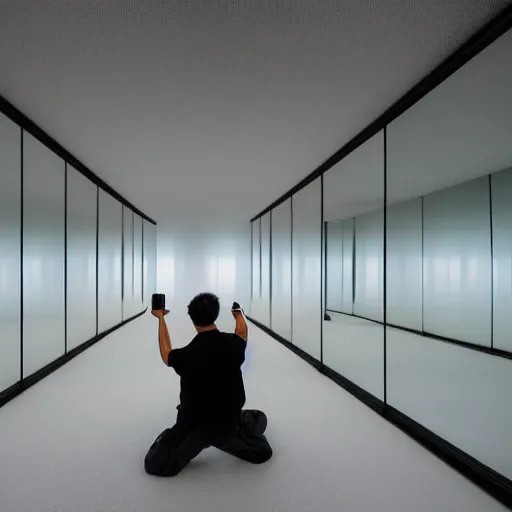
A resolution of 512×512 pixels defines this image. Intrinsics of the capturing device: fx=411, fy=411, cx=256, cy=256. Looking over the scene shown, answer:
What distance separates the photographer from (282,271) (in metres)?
8.73

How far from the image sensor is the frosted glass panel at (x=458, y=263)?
6.86 metres

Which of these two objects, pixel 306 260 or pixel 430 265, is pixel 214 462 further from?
pixel 430 265

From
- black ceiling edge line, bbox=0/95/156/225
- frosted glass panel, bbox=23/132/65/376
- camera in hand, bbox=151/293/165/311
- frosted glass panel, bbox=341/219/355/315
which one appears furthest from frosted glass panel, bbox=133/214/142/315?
camera in hand, bbox=151/293/165/311

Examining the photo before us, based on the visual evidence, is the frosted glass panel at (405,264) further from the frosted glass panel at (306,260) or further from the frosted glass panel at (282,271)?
the frosted glass panel at (282,271)

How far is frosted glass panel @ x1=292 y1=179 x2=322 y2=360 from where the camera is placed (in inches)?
274

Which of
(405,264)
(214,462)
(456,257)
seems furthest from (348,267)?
(214,462)

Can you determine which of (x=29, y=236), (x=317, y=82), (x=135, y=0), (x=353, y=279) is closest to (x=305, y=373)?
(x=317, y=82)

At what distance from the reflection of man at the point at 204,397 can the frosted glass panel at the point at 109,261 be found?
5692 mm

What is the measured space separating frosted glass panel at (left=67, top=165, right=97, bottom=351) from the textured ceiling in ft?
3.88

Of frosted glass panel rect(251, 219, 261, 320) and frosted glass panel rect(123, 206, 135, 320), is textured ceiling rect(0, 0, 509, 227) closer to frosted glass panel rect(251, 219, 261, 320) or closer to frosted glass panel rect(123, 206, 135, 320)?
frosted glass panel rect(123, 206, 135, 320)

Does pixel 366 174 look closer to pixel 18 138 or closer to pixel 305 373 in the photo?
pixel 305 373

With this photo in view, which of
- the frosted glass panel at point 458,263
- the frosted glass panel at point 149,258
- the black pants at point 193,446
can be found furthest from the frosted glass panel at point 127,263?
the black pants at point 193,446

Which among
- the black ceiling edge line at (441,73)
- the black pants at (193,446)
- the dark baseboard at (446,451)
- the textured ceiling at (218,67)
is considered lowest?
the dark baseboard at (446,451)

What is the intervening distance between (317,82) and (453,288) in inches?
224
